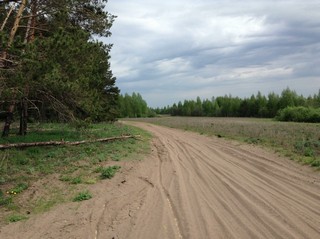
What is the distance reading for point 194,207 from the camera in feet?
24.7

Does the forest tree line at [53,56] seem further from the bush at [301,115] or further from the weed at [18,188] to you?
the bush at [301,115]

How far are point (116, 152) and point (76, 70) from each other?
13.9ft

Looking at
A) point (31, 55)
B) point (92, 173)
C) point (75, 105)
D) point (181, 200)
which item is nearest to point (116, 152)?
point (75, 105)

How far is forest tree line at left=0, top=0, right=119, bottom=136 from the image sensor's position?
11.2 m

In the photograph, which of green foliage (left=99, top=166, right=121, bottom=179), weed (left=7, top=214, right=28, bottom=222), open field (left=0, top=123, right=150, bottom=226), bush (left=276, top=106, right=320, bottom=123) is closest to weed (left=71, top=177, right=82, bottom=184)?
open field (left=0, top=123, right=150, bottom=226)

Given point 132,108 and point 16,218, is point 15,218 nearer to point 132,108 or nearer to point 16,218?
point 16,218

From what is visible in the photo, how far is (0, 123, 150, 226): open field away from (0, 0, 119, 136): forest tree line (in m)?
2.25

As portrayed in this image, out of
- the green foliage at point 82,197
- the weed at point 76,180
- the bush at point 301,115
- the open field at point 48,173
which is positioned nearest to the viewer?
the open field at point 48,173

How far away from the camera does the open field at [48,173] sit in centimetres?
839

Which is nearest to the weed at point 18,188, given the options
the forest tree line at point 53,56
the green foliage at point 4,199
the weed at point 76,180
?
the green foliage at point 4,199

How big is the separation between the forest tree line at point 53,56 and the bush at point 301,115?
2452 inches

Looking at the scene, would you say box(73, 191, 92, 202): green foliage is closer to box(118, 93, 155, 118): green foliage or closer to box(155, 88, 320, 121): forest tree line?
box(155, 88, 320, 121): forest tree line

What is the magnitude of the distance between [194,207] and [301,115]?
72.8 meters

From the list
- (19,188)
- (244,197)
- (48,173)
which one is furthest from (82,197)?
(244,197)
